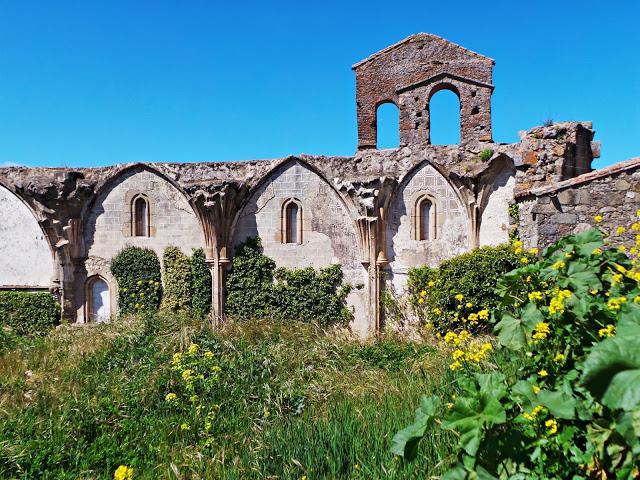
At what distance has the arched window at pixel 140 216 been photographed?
12.4m

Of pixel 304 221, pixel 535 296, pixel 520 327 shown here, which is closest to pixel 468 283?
pixel 304 221

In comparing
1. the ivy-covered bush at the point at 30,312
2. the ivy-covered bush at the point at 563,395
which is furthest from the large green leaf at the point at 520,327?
the ivy-covered bush at the point at 30,312

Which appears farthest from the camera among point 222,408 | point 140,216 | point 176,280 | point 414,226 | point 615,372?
point 140,216

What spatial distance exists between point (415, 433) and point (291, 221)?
32.6 ft

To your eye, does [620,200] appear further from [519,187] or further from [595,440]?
[595,440]

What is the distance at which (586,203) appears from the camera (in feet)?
26.4

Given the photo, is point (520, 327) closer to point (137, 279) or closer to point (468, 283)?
point (468, 283)

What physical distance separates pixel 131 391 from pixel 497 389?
6.04m

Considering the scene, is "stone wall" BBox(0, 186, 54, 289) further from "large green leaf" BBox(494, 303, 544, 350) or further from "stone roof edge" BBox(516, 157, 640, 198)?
"large green leaf" BBox(494, 303, 544, 350)

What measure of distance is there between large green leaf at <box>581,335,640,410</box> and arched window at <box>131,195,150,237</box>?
1229cm

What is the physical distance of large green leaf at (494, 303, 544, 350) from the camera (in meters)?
3.00

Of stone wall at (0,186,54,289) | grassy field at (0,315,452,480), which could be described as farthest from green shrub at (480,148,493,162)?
stone wall at (0,186,54,289)

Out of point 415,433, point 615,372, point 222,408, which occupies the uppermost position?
point 615,372

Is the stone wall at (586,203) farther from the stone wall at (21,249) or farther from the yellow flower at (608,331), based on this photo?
the stone wall at (21,249)
